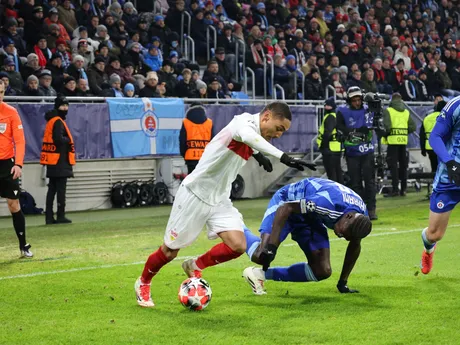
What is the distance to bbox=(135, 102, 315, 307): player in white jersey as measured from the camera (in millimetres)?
7531

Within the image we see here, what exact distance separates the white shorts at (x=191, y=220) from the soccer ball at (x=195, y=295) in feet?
1.11

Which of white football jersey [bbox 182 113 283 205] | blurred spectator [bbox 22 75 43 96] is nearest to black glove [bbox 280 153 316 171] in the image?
white football jersey [bbox 182 113 283 205]

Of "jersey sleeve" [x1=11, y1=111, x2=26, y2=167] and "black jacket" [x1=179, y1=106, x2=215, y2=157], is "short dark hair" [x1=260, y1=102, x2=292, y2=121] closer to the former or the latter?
"jersey sleeve" [x1=11, y1=111, x2=26, y2=167]

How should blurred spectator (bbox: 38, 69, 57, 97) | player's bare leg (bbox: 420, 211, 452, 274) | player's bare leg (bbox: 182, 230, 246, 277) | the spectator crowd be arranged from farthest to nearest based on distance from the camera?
the spectator crowd
blurred spectator (bbox: 38, 69, 57, 97)
player's bare leg (bbox: 420, 211, 452, 274)
player's bare leg (bbox: 182, 230, 246, 277)

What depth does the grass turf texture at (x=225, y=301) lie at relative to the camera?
671 cm

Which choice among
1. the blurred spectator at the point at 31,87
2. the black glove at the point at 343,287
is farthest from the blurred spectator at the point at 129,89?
the black glove at the point at 343,287

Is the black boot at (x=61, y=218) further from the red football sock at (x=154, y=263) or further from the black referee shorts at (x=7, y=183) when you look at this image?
the red football sock at (x=154, y=263)

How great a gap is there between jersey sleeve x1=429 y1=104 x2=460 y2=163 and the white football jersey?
2.03 meters

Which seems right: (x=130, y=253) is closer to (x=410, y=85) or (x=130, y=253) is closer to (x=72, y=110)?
(x=72, y=110)

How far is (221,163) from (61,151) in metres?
9.09

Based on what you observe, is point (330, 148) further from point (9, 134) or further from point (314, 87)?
point (9, 134)

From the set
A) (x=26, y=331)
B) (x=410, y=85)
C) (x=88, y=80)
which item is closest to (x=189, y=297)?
(x=26, y=331)

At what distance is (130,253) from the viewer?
11.9 meters

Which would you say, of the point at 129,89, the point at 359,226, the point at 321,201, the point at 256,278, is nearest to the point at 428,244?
the point at 359,226
